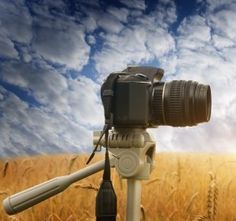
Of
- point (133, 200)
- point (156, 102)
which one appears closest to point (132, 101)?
point (156, 102)

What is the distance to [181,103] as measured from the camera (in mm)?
1157

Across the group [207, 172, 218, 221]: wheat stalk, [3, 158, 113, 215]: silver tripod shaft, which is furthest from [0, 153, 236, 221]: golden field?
[3, 158, 113, 215]: silver tripod shaft

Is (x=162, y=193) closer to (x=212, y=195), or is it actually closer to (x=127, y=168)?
(x=212, y=195)

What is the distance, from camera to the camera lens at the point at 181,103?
3.77 ft

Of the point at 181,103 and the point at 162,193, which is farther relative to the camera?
the point at 162,193

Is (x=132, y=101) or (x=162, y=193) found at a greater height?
(x=132, y=101)

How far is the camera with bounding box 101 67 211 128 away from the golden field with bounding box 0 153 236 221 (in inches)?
22.3

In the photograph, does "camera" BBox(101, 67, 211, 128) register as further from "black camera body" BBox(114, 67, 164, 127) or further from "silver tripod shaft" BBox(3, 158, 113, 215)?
"silver tripod shaft" BBox(3, 158, 113, 215)

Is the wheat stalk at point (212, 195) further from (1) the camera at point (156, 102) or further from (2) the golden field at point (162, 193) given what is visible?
(1) the camera at point (156, 102)

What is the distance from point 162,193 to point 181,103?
0.97m

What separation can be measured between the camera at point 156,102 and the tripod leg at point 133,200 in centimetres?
12

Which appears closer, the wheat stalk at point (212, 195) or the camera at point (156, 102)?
the camera at point (156, 102)

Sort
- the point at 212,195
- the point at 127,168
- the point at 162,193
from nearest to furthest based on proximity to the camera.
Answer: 1. the point at 127,168
2. the point at 212,195
3. the point at 162,193

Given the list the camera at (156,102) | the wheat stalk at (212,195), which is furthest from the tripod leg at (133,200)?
the wheat stalk at (212,195)
